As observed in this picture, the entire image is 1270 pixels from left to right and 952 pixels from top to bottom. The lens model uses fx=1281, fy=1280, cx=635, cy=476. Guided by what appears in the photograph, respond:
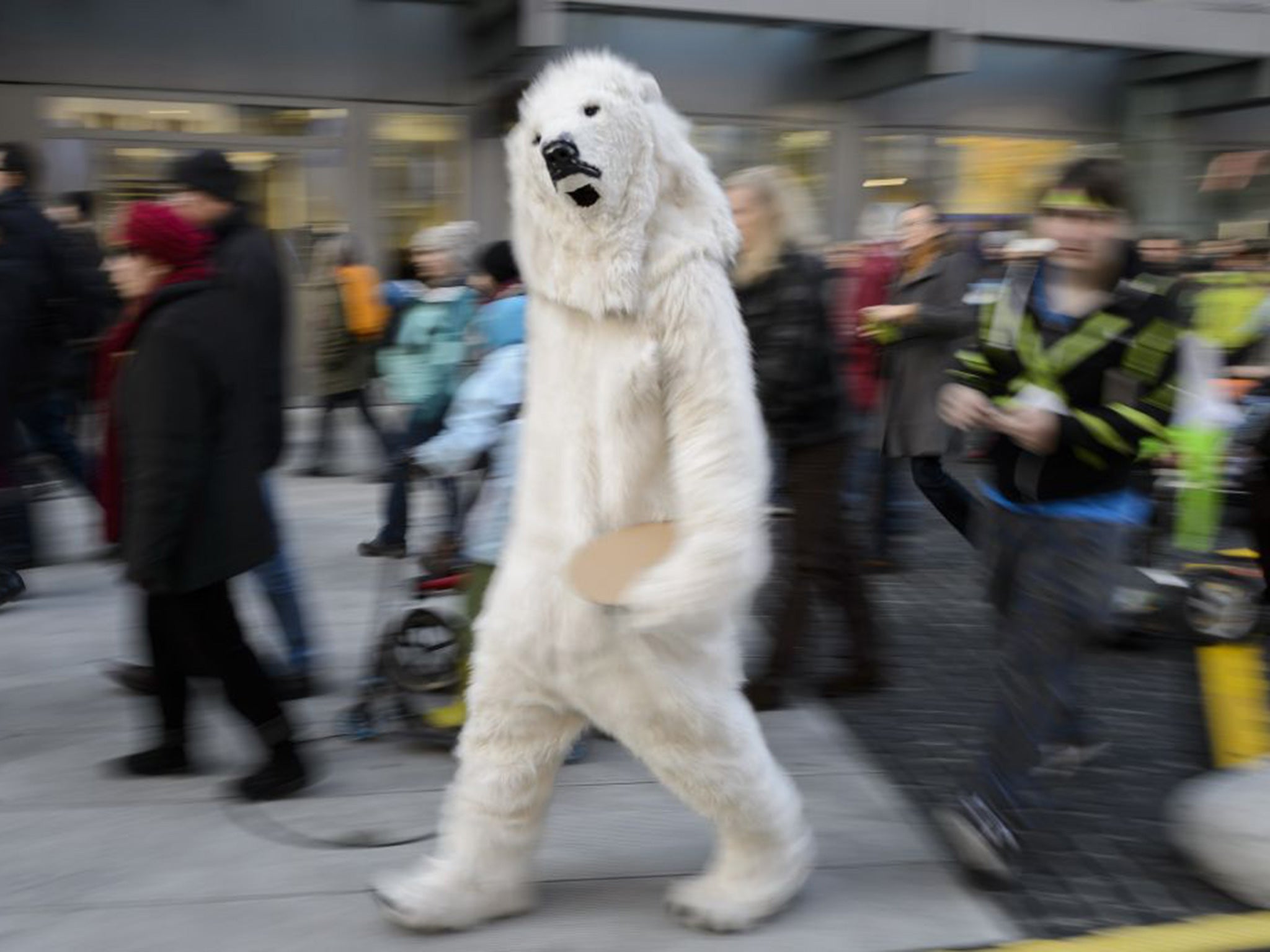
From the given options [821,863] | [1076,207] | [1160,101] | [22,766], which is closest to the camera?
[1076,207]

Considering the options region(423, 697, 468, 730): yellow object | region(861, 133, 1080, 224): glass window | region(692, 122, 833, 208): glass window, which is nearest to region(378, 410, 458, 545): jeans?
region(423, 697, 468, 730): yellow object

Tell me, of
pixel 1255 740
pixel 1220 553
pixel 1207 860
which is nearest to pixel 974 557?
pixel 1220 553

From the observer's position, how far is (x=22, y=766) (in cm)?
443

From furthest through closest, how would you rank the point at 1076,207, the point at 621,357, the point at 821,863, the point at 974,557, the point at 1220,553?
the point at 974,557
the point at 1220,553
the point at 821,863
the point at 1076,207
the point at 621,357

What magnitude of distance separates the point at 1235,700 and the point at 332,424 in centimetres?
707

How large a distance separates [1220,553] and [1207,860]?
302 cm

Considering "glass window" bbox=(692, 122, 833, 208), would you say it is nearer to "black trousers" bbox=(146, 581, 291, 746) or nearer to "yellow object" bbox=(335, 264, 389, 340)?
"yellow object" bbox=(335, 264, 389, 340)

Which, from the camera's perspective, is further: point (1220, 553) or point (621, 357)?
point (1220, 553)

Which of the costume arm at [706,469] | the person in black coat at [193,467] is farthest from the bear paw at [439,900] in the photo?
the person in black coat at [193,467]

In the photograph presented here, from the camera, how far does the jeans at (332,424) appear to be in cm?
853

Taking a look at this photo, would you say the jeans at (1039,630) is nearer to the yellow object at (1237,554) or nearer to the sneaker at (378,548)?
the yellow object at (1237,554)

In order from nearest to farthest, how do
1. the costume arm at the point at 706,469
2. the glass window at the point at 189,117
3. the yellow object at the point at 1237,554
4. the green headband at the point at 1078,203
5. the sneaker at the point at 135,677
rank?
the costume arm at the point at 706,469 → the green headband at the point at 1078,203 → the sneaker at the point at 135,677 → the yellow object at the point at 1237,554 → the glass window at the point at 189,117

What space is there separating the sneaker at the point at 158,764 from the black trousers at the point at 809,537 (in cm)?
216

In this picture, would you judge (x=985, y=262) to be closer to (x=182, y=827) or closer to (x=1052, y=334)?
(x=1052, y=334)
